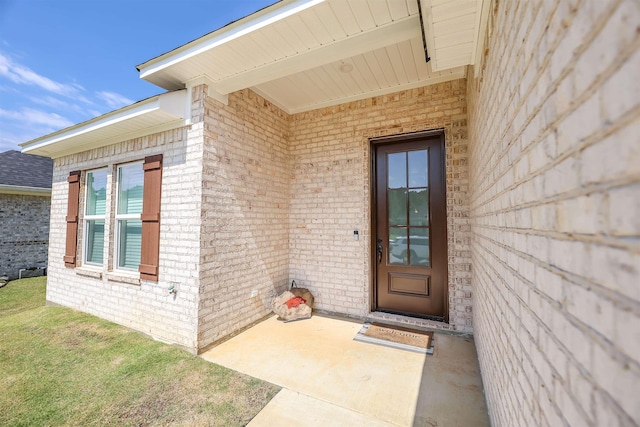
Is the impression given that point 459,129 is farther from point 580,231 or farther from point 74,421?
point 74,421

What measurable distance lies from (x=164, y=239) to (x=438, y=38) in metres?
3.57

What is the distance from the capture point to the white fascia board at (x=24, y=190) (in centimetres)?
677

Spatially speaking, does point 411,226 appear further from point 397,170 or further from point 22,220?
point 22,220

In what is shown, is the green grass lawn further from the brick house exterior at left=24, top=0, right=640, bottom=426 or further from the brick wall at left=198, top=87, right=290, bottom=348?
the brick wall at left=198, top=87, right=290, bottom=348

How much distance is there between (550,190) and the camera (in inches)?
27.7

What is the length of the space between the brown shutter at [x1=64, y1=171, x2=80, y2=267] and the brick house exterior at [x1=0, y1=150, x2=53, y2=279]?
4.75 m

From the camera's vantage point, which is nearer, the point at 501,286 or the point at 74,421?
the point at 501,286

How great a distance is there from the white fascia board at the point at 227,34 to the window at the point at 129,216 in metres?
1.42

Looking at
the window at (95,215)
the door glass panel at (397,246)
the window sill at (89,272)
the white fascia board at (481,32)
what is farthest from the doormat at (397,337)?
the window at (95,215)

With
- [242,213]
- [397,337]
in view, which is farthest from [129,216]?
[397,337]

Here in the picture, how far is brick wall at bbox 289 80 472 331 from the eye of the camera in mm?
3324

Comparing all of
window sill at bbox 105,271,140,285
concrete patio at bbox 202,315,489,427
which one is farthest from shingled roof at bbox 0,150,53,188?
concrete patio at bbox 202,315,489,427

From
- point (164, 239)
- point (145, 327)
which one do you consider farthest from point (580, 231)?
point (145, 327)

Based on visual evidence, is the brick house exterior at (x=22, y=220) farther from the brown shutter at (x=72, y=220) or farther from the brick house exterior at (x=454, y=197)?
the brown shutter at (x=72, y=220)
